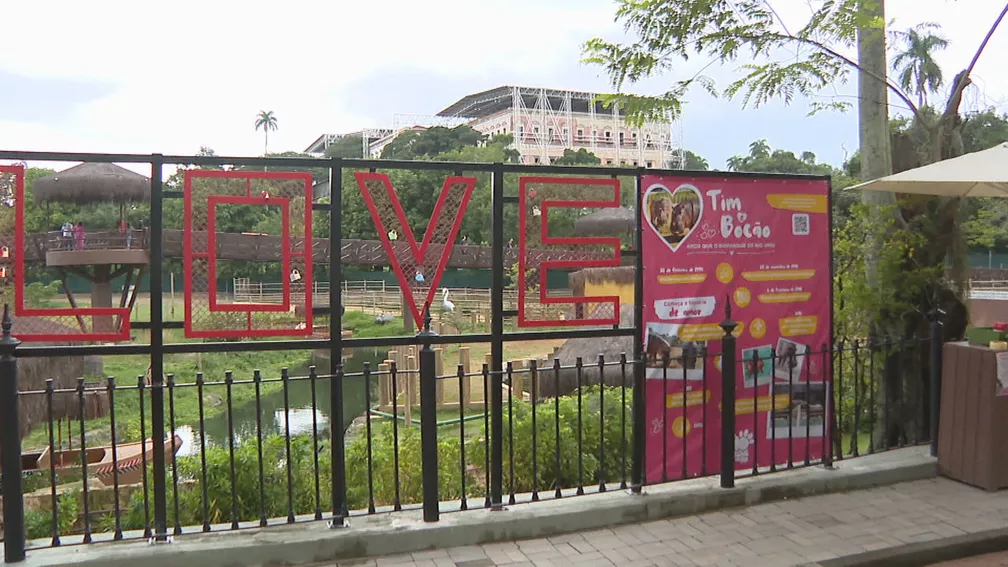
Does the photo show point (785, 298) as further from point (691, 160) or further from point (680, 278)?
point (691, 160)

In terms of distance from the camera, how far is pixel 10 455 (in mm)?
3814

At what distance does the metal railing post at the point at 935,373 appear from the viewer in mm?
5543

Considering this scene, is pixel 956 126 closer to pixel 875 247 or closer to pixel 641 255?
pixel 875 247

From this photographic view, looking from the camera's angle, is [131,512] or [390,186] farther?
[131,512]

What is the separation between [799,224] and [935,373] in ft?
5.43

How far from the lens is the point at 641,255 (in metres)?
4.87

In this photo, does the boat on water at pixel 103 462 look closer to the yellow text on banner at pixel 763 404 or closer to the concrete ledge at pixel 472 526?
the concrete ledge at pixel 472 526

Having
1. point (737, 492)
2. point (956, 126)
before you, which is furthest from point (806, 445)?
point (956, 126)

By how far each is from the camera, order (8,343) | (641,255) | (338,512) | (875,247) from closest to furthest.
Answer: (8,343)
(338,512)
(641,255)
(875,247)

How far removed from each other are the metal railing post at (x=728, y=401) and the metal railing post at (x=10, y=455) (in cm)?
419

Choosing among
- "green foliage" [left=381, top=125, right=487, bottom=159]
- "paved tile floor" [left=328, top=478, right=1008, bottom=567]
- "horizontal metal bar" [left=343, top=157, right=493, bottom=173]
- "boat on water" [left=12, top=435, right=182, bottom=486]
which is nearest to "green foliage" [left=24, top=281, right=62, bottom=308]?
"horizontal metal bar" [left=343, top=157, right=493, bottom=173]

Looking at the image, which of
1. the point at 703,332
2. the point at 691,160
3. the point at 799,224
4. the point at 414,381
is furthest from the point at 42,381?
the point at 691,160

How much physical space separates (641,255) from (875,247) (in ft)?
8.38

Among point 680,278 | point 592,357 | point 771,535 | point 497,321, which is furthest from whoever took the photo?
point 592,357
